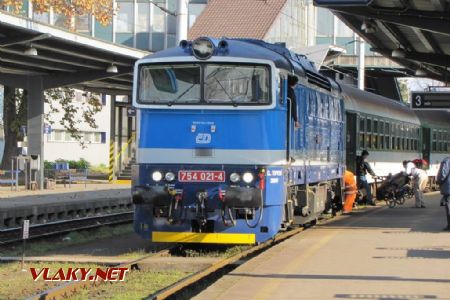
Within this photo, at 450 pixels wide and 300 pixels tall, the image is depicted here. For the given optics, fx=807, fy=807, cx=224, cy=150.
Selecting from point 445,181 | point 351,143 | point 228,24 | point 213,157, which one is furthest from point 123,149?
point 213,157

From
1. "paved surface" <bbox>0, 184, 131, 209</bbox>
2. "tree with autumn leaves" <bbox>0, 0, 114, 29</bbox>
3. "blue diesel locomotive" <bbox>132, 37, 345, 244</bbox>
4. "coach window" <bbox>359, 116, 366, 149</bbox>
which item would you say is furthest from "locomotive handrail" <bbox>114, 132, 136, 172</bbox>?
"blue diesel locomotive" <bbox>132, 37, 345, 244</bbox>

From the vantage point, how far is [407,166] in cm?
2509

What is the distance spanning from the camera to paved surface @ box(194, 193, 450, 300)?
8.93m

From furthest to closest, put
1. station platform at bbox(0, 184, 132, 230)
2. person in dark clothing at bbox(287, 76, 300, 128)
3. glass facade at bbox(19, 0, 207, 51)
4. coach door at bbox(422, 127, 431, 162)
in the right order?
glass facade at bbox(19, 0, 207, 51)
coach door at bbox(422, 127, 431, 162)
station platform at bbox(0, 184, 132, 230)
person in dark clothing at bbox(287, 76, 300, 128)

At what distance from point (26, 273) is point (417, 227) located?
8.79 meters

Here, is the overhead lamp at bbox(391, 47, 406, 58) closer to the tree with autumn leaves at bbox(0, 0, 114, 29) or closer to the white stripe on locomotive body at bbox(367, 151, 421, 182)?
the white stripe on locomotive body at bbox(367, 151, 421, 182)

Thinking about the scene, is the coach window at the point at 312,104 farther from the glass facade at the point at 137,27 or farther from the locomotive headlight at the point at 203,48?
the glass facade at the point at 137,27

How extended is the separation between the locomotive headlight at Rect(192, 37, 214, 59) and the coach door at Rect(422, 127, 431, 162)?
72.0 ft

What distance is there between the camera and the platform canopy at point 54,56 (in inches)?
810

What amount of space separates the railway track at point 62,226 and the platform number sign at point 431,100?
27.0 ft

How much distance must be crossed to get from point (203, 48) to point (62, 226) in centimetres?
874

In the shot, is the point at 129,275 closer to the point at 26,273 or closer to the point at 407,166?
the point at 26,273

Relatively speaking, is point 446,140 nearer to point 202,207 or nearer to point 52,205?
point 52,205

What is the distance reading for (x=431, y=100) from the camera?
68.6 feet
